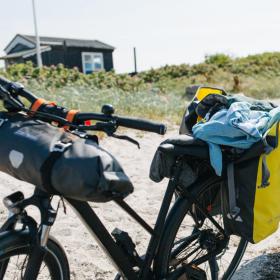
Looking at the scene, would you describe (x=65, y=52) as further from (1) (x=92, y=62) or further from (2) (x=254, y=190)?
(2) (x=254, y=190)

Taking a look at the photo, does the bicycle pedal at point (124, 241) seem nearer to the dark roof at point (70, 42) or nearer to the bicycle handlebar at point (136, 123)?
the bicycle handlebar at point (136, 123)

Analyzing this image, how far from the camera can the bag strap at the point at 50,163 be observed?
4.65ft

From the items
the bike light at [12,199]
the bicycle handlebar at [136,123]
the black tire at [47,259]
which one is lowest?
the black tire at [47,259]

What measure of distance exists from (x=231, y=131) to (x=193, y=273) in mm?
829

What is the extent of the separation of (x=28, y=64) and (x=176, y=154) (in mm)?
9982

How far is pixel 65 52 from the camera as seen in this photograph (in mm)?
31000

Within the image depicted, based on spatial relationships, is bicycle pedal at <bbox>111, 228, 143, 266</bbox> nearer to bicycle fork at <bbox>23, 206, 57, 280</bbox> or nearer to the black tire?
the black tire

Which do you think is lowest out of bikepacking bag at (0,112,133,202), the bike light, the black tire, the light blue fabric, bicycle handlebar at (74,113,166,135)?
the black tire

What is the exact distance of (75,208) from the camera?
171 centimetres

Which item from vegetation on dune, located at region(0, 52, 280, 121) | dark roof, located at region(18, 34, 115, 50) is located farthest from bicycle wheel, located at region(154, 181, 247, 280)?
dark roof, located at region(18, 34, 115, 50)

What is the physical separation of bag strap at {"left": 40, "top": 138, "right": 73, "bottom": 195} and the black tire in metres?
0.31

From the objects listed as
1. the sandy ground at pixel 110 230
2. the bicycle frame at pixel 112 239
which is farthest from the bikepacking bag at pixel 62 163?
the sandy ground at pixel 110 230

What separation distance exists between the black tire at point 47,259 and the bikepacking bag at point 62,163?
0.97 ft

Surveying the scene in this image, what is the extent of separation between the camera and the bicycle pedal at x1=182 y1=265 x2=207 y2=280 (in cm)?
226
